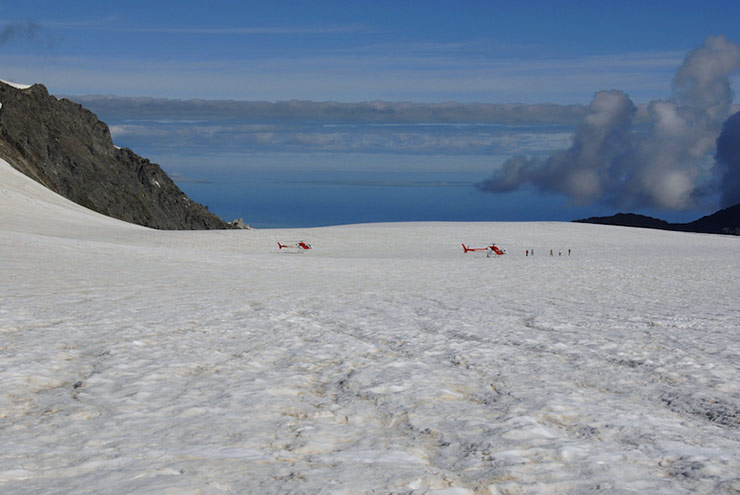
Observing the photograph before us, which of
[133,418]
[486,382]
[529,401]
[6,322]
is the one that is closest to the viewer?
[133,418]

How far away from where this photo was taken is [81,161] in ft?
272

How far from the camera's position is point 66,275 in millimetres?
18000

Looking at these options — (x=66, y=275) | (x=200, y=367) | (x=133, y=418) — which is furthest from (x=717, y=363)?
(x=66, y=275)

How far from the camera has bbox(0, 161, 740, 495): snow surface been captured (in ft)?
17.3

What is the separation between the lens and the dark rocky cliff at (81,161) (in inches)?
3002

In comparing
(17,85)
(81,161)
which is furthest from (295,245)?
(17,85)

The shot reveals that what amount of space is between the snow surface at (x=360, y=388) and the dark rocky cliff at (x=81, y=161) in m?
60.5

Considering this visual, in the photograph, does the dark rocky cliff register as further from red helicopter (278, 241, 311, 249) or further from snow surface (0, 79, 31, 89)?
red helicopter (278, 241, 311, 249)

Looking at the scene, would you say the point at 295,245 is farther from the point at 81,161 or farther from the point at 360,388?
the point at 81,161

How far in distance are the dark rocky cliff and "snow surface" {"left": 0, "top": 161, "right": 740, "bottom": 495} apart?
6052cm

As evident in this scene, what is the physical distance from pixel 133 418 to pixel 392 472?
2.78 meters

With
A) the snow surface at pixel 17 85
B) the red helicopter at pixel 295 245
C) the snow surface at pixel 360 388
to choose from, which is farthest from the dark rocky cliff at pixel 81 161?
the snow surface at pixel 360 388

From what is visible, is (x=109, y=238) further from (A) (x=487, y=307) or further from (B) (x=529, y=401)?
(B) (x=529, y=401)

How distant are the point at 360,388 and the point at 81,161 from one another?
83553 mm
